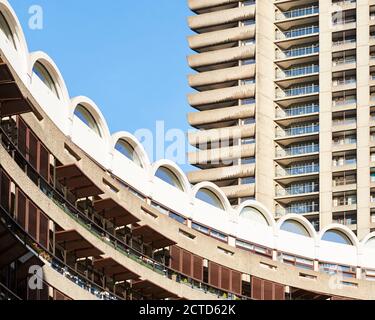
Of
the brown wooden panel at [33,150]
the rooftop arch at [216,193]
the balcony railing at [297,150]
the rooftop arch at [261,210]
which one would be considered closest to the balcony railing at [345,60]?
the balcony railing at [297,150]

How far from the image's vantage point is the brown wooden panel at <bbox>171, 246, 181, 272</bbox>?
7638 centimetres

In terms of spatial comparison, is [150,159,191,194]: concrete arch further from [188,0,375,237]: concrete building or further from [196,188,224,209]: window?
[188,0,375,237]: concrete building

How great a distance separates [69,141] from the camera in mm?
63656

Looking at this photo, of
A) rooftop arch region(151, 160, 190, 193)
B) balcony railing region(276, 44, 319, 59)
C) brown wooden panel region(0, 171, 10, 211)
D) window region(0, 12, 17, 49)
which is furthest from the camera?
balcony railing region(276, 44, 319, 59)

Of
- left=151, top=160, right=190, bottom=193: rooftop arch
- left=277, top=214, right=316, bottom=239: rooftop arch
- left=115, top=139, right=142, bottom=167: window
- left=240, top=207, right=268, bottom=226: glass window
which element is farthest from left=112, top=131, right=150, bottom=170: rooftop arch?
left=277, top=214, right=316, bottom=239: rooftop arch

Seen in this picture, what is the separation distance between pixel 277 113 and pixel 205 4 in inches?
608

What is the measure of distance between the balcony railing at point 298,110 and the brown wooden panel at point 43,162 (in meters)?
74.7

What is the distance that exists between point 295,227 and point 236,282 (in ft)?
35.3

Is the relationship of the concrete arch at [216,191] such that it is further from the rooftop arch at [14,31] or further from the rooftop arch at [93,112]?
the rooftop arch at [14,31]

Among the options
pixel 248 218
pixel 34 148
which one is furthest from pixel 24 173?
pixel 248 218

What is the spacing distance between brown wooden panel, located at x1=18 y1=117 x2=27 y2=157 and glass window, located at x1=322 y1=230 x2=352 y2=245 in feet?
125

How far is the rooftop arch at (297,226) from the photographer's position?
294 feet

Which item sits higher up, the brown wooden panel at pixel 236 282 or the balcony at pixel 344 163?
the balcony at pixel 344 163

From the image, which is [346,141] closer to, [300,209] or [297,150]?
[297,150]
